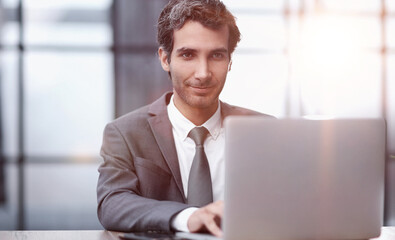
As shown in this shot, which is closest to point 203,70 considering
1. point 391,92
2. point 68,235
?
point 68,235

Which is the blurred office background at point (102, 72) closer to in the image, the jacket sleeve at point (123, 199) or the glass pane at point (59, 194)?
the glass pane at point (59, 194)

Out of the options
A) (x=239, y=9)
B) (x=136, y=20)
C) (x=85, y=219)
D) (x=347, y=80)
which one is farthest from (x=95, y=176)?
(x=347, y=80)

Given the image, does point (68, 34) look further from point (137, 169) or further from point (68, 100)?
point (137, 169)

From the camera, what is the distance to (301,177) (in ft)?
4.11

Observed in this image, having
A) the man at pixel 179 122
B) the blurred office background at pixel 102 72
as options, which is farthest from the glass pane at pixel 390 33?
the man at pixel 179 122

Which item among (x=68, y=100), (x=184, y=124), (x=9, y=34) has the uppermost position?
(x=9, y=34)

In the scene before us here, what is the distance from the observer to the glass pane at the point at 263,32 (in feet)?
15.7

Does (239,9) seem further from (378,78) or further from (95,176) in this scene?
(95,176)

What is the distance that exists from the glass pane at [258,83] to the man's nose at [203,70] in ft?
7.37

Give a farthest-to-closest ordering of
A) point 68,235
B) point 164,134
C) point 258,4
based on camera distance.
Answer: point 258,4 < point 164,134 < point 68,235

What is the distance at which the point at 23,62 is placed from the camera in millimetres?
4652

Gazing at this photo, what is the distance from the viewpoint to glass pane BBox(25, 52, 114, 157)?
466cm

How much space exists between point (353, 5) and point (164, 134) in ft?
10.8

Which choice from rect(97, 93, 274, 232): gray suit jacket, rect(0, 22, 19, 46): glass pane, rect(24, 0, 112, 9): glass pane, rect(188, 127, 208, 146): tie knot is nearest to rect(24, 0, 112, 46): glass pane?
rect(24, 0, 112, 9): glass pane
